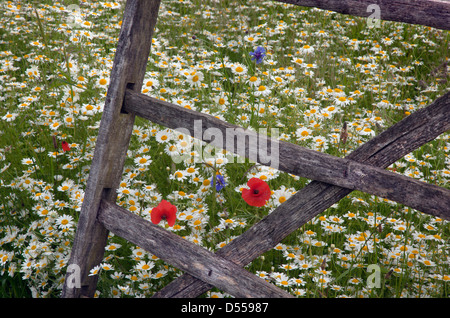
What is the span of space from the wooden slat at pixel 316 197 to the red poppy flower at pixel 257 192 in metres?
0.31

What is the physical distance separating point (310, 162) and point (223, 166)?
1.39 m

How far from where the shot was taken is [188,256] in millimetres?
1932

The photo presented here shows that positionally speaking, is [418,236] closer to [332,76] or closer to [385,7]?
[385,7]

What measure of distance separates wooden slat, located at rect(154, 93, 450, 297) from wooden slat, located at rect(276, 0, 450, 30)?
0.77 feet

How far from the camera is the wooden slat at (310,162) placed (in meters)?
1.48

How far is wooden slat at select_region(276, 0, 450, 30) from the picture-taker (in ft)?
4.42

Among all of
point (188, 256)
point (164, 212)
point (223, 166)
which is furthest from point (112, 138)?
point (223, 166)

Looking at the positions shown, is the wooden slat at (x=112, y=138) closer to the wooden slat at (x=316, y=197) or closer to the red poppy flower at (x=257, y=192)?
the wooden slat at (x=316, y=197)

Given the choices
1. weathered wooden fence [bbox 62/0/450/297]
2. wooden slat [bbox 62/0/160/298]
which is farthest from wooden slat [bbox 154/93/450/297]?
wooden slat [bbox 62/0/160/298]

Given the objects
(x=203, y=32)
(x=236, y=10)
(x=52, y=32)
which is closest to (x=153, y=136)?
(x=203, y=32)

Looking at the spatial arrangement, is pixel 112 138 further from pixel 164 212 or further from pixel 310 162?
pixel 310 162

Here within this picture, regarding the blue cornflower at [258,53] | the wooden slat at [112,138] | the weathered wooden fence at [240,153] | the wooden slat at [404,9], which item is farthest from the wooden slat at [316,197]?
the blue cornflower at [258,53]

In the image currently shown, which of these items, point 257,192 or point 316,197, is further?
point 257,192
